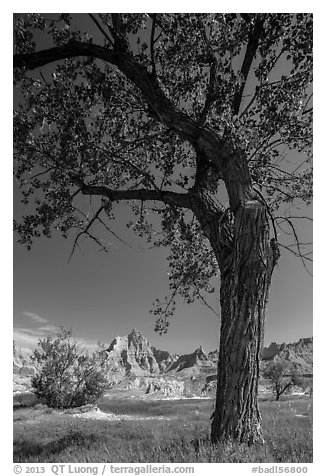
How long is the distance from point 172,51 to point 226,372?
22.7ft

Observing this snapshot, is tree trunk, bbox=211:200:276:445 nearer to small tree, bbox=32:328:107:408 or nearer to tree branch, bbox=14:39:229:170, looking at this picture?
tree branch, bbox=14:39:229:170

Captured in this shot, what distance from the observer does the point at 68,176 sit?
8922 millimetres

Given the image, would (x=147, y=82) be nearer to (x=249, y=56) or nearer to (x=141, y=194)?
(x=141, y=194)

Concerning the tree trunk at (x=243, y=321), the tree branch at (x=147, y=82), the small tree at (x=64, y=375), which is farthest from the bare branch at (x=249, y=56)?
the small tree at (x=64, y=375)

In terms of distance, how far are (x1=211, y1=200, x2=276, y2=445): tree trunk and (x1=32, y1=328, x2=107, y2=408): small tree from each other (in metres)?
20.3

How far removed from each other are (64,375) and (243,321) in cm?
2373

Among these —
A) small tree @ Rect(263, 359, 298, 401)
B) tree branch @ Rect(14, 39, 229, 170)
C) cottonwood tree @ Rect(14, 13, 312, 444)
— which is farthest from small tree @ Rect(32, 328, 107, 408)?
small tree @ Rect(263, 359, 298, 401)

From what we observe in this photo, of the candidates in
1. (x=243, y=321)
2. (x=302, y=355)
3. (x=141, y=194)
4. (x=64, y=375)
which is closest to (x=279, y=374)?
(x=64, y=375)

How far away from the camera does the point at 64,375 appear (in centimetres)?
2602

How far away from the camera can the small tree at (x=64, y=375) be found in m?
23.7
